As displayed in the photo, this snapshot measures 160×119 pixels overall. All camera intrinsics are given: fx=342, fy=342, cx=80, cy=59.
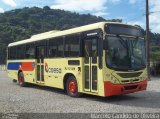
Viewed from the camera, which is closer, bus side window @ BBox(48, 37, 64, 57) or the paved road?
the paved road

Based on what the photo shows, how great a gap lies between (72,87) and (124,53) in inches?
117

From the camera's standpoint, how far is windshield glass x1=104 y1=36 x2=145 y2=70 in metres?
12.9

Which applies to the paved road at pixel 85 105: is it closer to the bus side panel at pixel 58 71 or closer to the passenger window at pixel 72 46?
the bus side panel at pixel 58 71

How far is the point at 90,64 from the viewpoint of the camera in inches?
532

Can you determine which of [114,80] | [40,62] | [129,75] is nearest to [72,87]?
[114,80]

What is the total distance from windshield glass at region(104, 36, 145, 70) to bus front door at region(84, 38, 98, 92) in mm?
611

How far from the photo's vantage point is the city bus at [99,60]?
1280 cm

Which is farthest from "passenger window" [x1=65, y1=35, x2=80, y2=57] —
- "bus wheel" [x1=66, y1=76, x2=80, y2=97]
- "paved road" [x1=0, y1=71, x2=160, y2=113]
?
"paved road" [x1=0, y1=71, x2=160, y2=113]

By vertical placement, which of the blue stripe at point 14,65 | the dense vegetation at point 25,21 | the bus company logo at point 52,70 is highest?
the dense vegetation at point 25,21

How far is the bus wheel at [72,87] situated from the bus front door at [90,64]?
0.87 meters

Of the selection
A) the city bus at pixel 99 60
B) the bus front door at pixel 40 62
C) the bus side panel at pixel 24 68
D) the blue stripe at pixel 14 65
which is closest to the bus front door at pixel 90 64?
the city bus at pixel 99 60

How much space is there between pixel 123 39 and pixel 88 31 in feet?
4.76

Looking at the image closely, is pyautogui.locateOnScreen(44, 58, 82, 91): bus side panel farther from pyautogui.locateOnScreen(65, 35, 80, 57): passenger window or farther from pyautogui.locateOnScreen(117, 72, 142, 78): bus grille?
pyautogui.locateOnScreen(117, 72, 142, 78): bus grille

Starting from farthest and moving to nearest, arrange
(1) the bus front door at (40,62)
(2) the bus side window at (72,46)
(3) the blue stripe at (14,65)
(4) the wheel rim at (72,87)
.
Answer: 1. (3) the blue stripe at (14,65)
2. (1) the bus front door at (40,62)
3. (4) the wheel rim at (72,87)
4. (2) the bus side window at (72,46)
